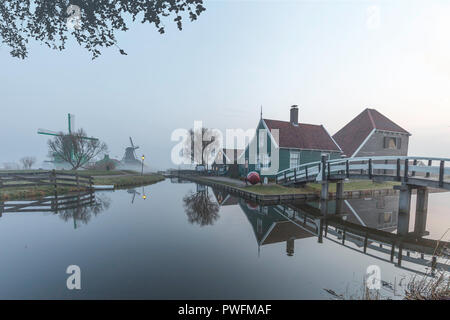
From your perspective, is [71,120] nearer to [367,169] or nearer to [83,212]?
[83,212]

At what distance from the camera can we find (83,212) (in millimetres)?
10109

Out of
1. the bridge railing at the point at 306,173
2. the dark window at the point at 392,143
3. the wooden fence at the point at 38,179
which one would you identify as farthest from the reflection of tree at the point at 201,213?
the dark window at the point at 392,143

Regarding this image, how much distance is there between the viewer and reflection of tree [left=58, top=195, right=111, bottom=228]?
9047 millimetres

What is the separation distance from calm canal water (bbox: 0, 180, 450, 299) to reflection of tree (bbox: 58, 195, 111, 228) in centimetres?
13

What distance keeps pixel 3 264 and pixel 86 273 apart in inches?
96.2

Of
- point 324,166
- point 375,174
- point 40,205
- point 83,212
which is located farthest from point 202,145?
point 375,174

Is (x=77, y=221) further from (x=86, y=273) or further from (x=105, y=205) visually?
(x=86, y=273)

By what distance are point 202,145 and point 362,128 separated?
28655mm

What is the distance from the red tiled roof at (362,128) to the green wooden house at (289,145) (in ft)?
5.46

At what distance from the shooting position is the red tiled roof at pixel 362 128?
21.9m

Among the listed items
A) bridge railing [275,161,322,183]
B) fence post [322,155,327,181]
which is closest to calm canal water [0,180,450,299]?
fence post [322,155,327,181]

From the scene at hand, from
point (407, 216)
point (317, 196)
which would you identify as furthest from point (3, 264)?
point (317, 196)

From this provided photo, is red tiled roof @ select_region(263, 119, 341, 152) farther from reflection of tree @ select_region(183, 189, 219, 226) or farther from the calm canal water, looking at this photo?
the calm canal water

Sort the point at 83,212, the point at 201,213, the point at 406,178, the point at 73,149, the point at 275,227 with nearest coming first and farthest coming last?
1. the point at 275,227
2. the point at 406,178
3. the point at 83,212
4. the point at 201,213
5. the point at 73,149
